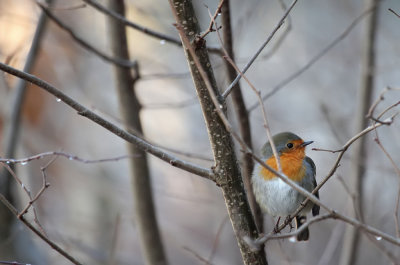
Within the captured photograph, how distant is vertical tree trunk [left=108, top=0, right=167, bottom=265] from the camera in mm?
3141

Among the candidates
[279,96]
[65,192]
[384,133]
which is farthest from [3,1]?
[384,133]

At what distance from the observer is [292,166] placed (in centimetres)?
314

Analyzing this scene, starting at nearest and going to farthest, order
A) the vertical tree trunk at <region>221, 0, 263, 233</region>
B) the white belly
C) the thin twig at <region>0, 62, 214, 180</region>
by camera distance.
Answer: the thin twig at <region>0, 62, 214, 180</region>
the vertical tree trunk at <region>221, 0, 263, 233</region>
the white belly

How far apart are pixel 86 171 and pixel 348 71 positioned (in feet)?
13.3

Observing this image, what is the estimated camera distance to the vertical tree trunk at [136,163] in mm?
3141

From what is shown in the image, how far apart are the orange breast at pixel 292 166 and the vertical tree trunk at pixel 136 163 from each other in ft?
2.49

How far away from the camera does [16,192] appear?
11.4 ft

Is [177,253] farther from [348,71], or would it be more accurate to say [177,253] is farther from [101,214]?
[348,71]

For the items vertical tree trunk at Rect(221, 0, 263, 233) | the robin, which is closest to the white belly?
the robin

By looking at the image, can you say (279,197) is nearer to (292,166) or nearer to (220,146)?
(292,166)

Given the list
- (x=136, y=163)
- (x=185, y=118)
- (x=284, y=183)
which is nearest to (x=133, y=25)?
(x=136, y=163)

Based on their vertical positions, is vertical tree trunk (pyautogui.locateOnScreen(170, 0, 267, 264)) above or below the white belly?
below

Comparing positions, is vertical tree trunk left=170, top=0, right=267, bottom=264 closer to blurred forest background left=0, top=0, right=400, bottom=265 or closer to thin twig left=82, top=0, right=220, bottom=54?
thin twig left=82, top=0, right=220, bottom=54

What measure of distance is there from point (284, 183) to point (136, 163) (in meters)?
0.95
